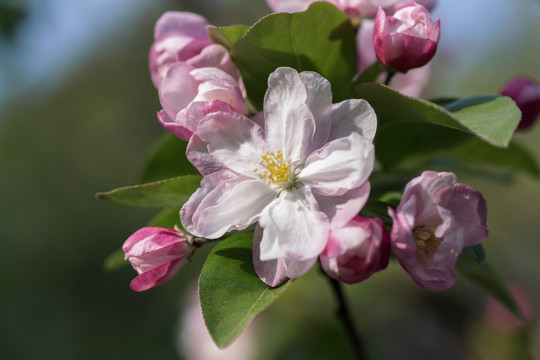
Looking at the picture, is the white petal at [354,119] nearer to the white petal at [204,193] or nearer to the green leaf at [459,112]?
the green leaf at [459,112]

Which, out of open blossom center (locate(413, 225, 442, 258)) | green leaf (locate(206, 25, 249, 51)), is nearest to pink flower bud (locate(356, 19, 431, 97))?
green leaf (locate(206, 25, 249, 51))

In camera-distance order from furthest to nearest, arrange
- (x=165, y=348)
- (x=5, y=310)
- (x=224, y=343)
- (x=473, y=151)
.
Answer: (x=5, y=310), (x=165, y=348), (x=473, y=151), (x=224, y=343)

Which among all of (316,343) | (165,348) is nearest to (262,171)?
(316,343)

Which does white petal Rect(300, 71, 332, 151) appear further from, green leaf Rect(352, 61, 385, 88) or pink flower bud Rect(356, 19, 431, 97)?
Result: pink flower bud Rect(356, 19, 431, 97)

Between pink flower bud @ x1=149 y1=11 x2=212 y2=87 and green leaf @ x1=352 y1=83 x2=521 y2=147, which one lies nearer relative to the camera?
green leaf @ x1=352 y1=83 x2=521 y2=147

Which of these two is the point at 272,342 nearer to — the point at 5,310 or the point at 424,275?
the point at 424,275

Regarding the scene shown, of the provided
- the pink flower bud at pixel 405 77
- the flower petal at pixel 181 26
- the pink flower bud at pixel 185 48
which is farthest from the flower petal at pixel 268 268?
the pink flower bud at pixel 405 77
